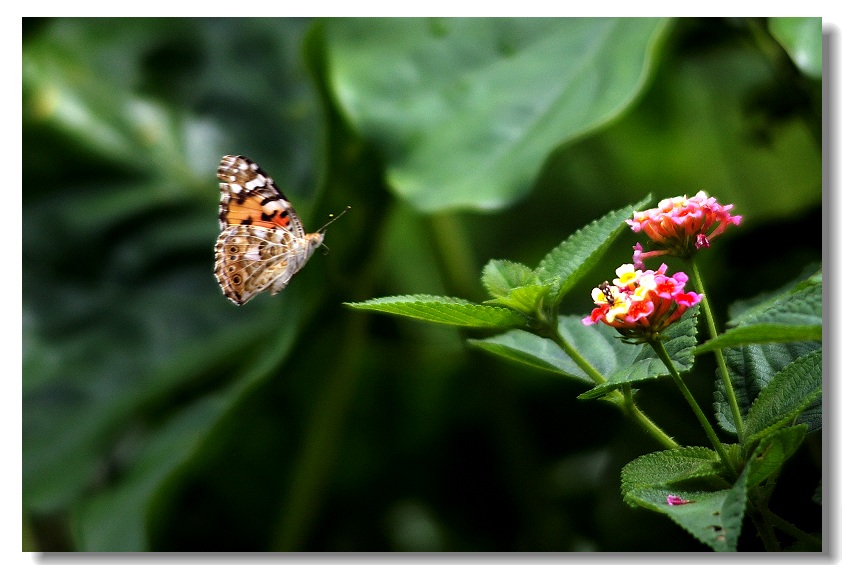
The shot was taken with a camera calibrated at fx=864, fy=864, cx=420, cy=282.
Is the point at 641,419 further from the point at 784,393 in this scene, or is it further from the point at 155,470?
the point at 155,470

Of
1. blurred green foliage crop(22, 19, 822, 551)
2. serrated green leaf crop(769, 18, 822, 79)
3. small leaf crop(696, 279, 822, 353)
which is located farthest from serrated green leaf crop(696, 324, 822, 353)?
serrated green leaf crop(769, 18, 822, 79)

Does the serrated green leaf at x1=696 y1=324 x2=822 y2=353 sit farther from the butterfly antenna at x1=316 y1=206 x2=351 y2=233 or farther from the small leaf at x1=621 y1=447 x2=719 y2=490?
the butterfly antenna at x1=316 y1=206 x2=351 y2=233

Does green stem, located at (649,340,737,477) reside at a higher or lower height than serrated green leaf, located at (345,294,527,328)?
lower

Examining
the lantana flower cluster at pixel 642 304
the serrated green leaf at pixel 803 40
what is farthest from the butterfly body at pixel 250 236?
the serrated green leaf at pixel 803 40

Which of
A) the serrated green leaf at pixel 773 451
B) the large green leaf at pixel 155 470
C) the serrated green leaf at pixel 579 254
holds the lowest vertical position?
the large green leaf at pixel 155 470

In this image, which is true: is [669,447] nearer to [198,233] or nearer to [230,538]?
[230,538]

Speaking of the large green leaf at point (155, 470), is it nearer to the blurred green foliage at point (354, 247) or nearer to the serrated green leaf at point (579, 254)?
the blurred green foliage at point (354, 247)
